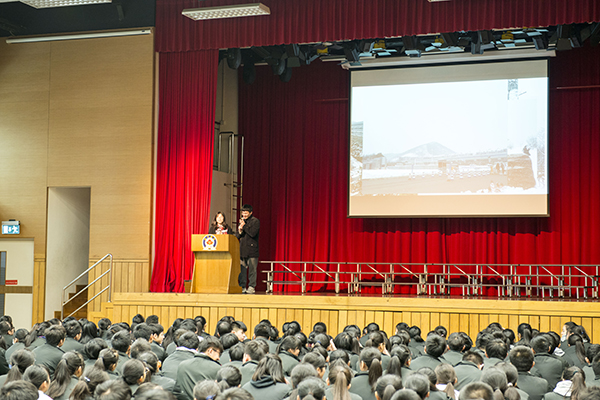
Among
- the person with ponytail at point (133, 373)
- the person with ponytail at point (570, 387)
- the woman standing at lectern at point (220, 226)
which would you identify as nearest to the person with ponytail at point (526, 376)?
the person with ponytail at point (570, 387)

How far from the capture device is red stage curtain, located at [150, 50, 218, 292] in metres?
11.7

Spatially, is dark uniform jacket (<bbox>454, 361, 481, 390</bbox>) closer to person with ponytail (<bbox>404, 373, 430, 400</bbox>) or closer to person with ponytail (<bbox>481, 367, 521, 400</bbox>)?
person with ponytail (<bbox>481, 367, 521, 400</bbox>)

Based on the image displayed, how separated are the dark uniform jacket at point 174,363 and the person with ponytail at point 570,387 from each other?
2.50m

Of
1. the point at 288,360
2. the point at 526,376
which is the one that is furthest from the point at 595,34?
the point at 288,360

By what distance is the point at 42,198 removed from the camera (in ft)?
40.6

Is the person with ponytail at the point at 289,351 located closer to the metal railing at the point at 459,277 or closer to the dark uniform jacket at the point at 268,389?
the dark uniform jacket at the point at 268,389

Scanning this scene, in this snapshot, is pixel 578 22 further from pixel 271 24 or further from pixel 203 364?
pixel 203 364

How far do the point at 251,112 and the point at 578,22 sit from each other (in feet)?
21.9

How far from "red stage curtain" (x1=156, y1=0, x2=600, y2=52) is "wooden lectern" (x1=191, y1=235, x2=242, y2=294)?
342cm

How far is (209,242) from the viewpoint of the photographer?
33.8ft

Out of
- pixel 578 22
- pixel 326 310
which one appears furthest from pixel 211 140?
pixel 578 22

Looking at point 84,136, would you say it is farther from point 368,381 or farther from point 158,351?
point 368,381

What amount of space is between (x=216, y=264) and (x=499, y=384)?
724cm

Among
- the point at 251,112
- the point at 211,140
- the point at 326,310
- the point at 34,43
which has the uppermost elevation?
the point at 34,43
